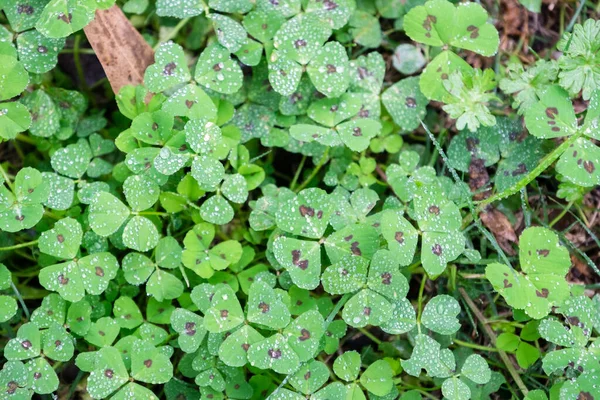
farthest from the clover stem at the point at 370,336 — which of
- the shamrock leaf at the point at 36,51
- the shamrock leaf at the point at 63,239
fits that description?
the shamrock leaf at the point at 36,51

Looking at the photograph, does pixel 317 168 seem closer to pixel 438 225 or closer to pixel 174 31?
pixel 438 225

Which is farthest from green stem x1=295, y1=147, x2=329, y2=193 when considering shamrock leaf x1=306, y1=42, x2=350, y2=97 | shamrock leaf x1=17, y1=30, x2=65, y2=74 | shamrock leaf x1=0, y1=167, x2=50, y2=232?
shamrock leaf x1=17, y1=30, x2=65, y2=74

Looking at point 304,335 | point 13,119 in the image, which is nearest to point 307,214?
point 304,335

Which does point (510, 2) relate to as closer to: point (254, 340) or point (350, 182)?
point (350, 182)

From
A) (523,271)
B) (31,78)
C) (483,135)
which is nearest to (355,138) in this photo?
(483,135)

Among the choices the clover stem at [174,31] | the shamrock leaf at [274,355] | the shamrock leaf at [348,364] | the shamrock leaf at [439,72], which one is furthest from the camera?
the clover stem at [174,31]

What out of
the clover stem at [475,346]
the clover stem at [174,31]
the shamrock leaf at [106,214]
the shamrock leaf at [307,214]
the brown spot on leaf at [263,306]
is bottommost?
the clover stem at [475,346]

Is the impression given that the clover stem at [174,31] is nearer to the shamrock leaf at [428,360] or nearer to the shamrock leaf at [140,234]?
the shamrock leaf at [140,234]
